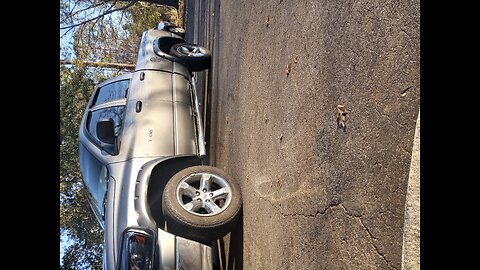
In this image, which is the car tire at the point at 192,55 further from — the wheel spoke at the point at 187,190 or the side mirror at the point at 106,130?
the wheel spoke at the point at 187,190

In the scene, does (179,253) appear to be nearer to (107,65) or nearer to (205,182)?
(205,182)

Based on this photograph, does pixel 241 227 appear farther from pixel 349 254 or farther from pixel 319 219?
pixel 349 254

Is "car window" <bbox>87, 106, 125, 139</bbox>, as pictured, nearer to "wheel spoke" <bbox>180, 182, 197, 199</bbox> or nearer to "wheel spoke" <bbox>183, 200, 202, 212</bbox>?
"wheel spoke" <bbox>180, 182, 197, 199</bbox>

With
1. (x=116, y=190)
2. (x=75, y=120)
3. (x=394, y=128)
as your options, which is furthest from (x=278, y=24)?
(x=75, y=120)

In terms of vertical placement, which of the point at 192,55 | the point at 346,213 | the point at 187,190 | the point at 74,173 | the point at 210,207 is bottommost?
the point at 74,173

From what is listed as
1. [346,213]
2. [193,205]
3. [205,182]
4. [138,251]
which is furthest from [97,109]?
[346,213]

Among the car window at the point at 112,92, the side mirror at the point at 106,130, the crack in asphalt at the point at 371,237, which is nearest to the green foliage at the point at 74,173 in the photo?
the car window at the point at 112,92

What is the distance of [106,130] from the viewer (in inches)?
201

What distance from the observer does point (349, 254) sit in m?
2.44

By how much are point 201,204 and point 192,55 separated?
8.13 feet

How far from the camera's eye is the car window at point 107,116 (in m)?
5.49

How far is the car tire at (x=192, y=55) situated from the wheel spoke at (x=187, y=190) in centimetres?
219

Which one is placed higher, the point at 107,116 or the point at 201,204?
the point at 107,116

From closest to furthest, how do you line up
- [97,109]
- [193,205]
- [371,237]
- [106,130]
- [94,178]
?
1. [371,237]
2. [193,205]
3. [106,130]
4. [94,178]
5. [97,109]
